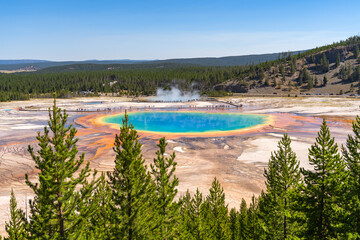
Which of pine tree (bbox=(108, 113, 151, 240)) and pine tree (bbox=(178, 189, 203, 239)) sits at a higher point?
pine tree (bbox=(108, 113, 151, 240))

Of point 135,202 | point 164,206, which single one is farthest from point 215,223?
point 135,202

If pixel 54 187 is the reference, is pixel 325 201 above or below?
below

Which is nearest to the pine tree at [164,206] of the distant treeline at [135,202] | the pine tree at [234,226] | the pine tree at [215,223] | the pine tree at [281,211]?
the distant treeline at [135,202]

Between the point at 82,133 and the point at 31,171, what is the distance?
70.1 ft

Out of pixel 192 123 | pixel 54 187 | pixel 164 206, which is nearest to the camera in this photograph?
pixel 54 187

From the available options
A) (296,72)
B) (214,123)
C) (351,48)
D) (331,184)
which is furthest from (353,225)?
(351,48)

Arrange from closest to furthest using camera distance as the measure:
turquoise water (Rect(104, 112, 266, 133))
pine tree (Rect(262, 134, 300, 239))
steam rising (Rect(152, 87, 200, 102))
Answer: pine tree (Rect(262, 134, 300, 239)) → turquoise water (Rect(104, 112, 266, 133)) → steam rising (Rect(152, 87, 200, 102))

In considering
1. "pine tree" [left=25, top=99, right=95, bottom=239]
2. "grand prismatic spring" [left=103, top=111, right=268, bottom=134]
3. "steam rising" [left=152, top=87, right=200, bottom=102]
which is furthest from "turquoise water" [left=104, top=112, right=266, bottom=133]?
"steam rising" [left=152, top=87, right=200, bottom=102]

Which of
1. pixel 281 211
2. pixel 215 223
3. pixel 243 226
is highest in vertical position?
pixel 281 211

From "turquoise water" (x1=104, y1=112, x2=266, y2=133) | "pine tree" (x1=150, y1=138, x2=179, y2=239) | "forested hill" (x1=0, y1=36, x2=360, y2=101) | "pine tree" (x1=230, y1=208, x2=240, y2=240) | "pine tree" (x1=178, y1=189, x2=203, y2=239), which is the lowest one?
"pine tree" (x1=230, y1=208, x2=240, y2=240)

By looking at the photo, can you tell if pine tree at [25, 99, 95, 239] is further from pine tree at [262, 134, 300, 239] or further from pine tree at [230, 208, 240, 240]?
pine tree at [230, 208, 240, 240]

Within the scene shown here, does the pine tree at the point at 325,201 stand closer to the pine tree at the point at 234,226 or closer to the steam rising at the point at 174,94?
the pine tree at the point at 234,226

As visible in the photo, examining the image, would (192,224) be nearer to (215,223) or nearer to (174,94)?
(215,223)

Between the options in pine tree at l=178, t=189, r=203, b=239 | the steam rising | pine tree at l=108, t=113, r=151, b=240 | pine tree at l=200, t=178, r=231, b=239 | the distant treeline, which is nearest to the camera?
the distant treeline
